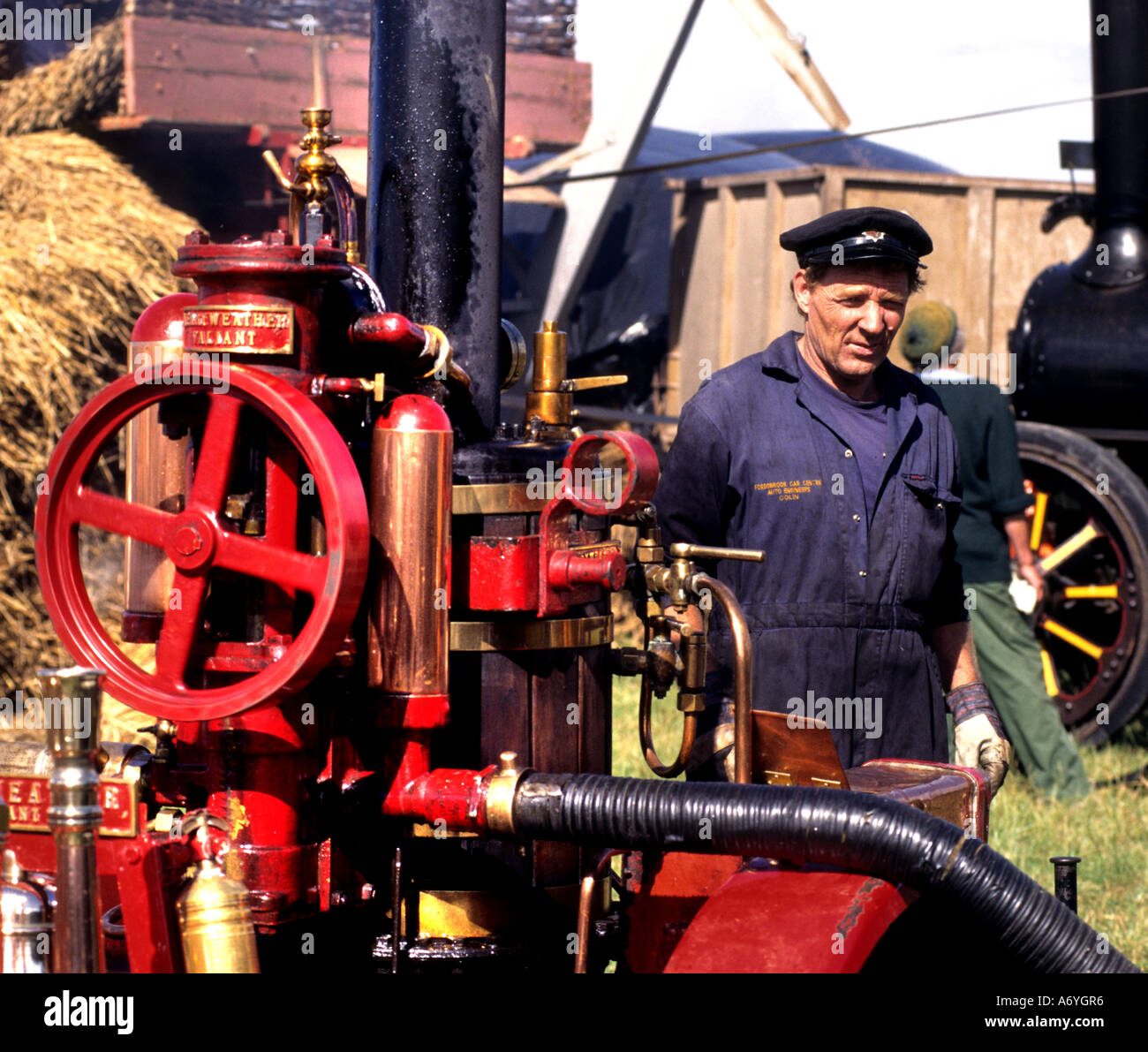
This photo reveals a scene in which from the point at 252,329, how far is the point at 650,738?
796mm

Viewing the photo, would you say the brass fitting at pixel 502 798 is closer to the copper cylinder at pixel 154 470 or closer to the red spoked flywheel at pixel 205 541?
the red spoked flywheel at pixel 205 541

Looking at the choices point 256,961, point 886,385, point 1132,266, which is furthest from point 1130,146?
point 256,961

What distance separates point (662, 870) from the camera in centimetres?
204

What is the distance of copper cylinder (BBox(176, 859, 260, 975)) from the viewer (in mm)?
1567

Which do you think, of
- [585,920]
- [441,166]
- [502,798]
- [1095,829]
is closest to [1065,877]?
[585,920]

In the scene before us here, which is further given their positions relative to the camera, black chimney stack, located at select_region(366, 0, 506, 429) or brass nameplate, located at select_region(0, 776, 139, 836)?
black chimney stack, located at select_region(366, 0, 506, 429)

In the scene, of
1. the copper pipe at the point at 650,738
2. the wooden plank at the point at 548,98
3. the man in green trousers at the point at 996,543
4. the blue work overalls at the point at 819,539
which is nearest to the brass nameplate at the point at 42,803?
the copper pipe at the point at 650,738

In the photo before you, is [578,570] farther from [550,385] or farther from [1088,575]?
[1088,575]

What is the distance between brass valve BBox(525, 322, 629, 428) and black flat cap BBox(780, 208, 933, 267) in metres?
0.55

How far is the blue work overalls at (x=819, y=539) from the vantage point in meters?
2.68

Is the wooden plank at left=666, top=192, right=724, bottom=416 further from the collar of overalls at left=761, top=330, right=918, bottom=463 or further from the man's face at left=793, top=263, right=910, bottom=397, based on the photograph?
the man's face at left=793, top=263, right=910, bottom=397

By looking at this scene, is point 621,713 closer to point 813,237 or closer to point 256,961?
point 813,237

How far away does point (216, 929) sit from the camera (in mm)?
1572

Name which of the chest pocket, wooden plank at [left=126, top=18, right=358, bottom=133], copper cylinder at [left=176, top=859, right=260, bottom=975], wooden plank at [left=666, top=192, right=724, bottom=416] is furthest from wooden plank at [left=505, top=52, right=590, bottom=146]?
copper cylinder at [left=176, top=859, right=260, bottom=975]
